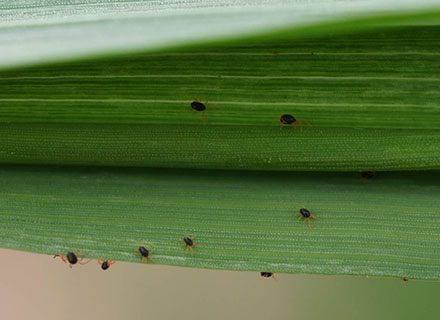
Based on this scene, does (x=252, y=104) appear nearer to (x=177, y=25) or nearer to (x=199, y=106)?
(x=199, y=106)

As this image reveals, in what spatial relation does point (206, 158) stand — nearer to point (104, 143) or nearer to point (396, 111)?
point (104, 143)

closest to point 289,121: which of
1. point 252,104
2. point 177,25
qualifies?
point 252,104

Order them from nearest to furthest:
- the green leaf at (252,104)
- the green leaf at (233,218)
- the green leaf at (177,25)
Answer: the green leaf at (177,25) → the green leaf at (252,104) → the green leaf at (233,218)

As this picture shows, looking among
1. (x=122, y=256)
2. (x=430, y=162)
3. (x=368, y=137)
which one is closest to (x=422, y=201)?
(x=430, y=162)

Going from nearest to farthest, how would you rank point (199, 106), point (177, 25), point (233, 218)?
1. point (177, 25)
2. point (199, 106)
3. point (233, 218)

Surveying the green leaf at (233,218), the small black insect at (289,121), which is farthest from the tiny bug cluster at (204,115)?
the green leaf at (233,218)

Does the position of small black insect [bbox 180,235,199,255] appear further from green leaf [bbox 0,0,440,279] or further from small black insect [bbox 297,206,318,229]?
small black insect [bbox 297,206,318,229]

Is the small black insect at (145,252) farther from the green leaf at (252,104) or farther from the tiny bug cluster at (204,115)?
the tiny bug cluster at (204,115)

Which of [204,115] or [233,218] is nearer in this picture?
[204,115]

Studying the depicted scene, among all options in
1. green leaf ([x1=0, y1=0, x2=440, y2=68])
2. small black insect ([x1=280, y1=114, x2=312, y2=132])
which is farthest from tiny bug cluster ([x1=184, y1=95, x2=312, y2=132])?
green leaf ([x1=0, y1=0, x2=440, y2=68])
